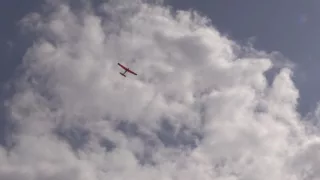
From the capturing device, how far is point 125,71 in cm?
14762
